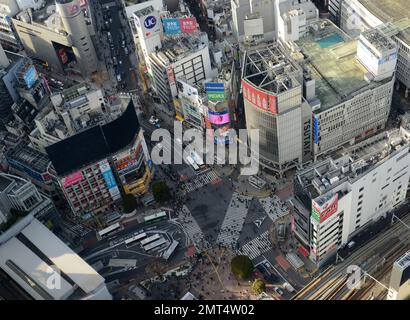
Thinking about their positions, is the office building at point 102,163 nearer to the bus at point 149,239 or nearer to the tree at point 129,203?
the tree at point 129,203

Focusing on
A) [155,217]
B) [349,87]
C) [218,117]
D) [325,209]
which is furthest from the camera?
[218,117]

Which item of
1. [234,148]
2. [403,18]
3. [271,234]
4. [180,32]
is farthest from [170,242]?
[403,18]

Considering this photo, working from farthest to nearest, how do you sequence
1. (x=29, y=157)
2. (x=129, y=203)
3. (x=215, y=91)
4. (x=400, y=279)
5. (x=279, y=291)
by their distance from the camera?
(x=29, y=157) → (x=215, y=91) → (x=129, y=203) → (x=279, y=291) → (x=400, y=279)

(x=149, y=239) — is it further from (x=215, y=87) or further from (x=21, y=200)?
(x=215, y=87)

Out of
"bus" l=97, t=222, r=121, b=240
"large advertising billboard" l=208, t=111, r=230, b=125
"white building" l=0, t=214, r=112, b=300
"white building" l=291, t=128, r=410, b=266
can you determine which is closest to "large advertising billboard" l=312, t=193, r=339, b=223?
"white building" l=291, t=128, r=410, b=266

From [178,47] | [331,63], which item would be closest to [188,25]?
[178,47]

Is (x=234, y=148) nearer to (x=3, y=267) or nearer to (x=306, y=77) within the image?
(x=306, y=77)

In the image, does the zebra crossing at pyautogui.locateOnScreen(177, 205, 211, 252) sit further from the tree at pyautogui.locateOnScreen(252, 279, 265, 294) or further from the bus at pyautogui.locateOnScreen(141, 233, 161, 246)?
the tree at pyautogui.locateOnScreen(252, 279, 265, 294)
